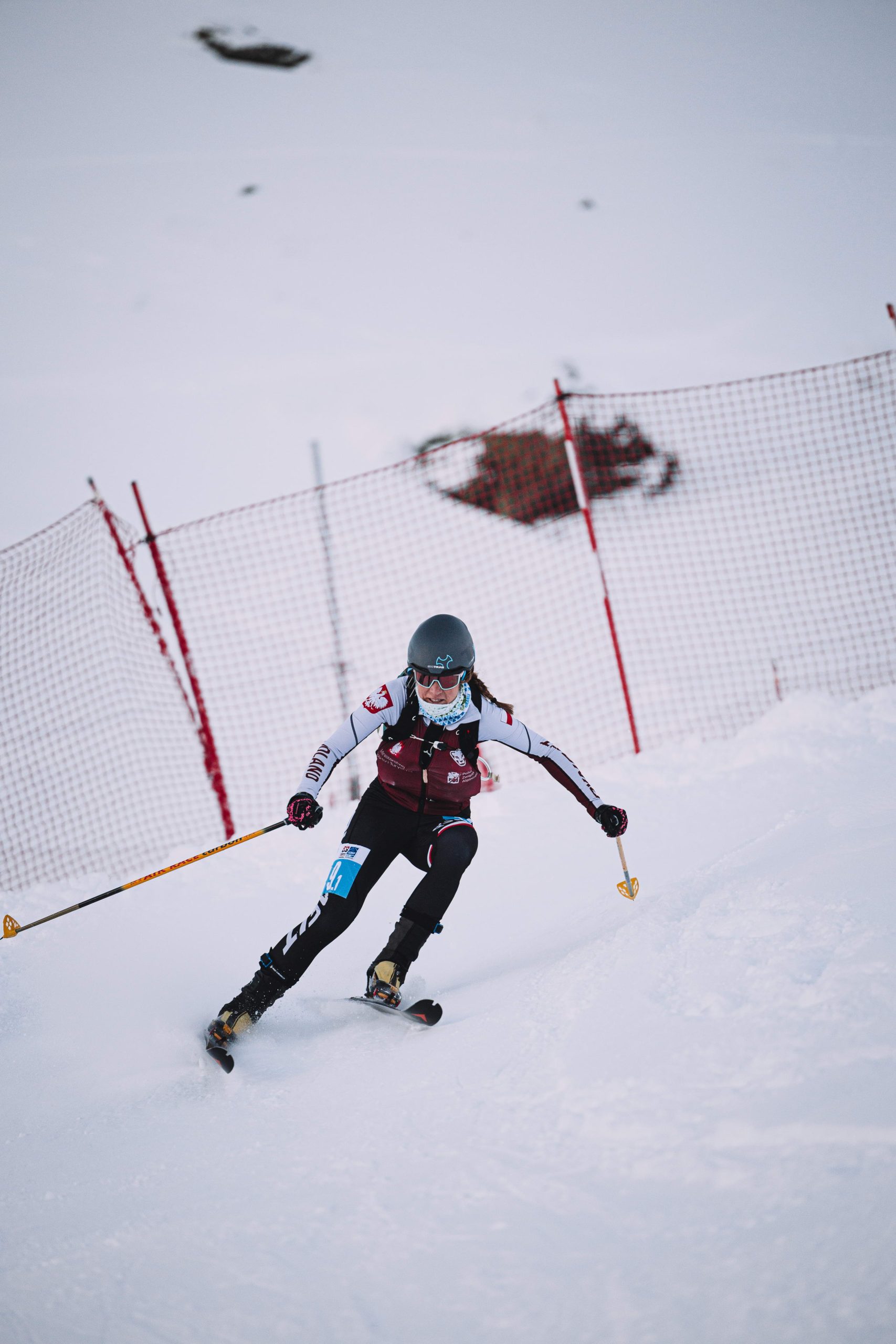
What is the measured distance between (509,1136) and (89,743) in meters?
8.76

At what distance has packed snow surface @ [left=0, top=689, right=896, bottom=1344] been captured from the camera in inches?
55.2

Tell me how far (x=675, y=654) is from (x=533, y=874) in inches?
286

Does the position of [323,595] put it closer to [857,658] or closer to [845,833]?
[857,658]

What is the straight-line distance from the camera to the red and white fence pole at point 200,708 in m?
5.47

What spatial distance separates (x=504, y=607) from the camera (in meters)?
12.4

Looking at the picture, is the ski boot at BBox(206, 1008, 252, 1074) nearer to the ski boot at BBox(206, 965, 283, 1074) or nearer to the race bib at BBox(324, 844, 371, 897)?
the ski boot at BBox(206, 965, 283, 1074)

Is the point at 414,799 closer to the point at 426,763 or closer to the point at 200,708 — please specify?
the point at 426,763

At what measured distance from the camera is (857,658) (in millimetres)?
8547

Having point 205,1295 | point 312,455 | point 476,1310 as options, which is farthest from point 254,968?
point 312,455

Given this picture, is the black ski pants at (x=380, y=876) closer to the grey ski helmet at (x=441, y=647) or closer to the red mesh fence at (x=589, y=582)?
the grey ski helmet at (x=441, y=647)

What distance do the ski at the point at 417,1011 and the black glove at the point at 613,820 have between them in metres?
1.01

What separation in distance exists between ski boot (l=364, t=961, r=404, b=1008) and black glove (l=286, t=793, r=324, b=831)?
0.60m

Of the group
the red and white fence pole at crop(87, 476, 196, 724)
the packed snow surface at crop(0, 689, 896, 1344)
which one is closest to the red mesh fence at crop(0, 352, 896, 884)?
the red and white fence pole at crop(87, 476, 196, 724)

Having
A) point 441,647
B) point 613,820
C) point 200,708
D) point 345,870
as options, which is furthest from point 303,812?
point 200,708
